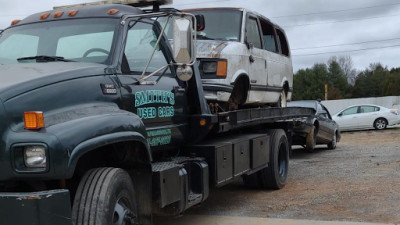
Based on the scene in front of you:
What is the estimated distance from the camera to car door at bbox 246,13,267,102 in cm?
799

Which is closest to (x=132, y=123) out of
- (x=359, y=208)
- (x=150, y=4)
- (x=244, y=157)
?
(x=150, y=4)

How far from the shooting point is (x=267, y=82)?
28.8 ft

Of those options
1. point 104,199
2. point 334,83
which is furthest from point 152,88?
point 334,83

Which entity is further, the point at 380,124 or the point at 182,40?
the point at 380,124

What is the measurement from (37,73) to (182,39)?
1290 mm

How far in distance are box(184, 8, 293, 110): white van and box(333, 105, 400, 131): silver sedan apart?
47.3ft

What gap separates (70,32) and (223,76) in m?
2.78

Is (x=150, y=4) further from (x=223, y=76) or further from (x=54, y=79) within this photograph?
(x=54, y=79)

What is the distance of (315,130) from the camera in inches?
499

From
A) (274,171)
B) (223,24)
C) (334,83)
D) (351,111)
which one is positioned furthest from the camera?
(334,83)

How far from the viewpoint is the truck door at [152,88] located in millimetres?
4609

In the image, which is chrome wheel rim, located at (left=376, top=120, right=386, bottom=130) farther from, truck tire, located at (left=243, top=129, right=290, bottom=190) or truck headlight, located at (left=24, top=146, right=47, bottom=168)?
truck headlight, located at (left=24, top=146, right=47, bottom=168)

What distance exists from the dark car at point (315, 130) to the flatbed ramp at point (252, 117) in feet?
3.30

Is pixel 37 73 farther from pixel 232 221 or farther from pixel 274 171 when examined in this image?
pixel 274 171
